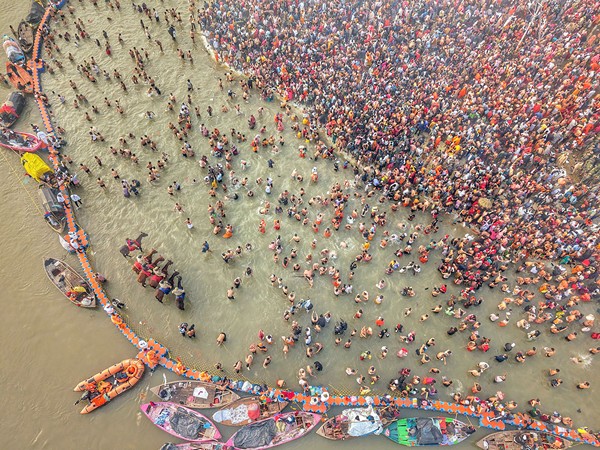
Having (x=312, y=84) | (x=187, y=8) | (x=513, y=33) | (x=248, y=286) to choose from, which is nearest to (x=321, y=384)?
(x=248, y=286)

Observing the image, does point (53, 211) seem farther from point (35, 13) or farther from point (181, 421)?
point (35, 13)

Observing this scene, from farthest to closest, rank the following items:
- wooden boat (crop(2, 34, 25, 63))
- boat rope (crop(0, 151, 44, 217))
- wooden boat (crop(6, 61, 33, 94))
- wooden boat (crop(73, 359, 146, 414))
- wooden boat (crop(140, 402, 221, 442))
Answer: wooden boat (crop(2, 34, 25, 63)) < wooden boat (crop(6, 61, 33, 94)) < boat rope (crop(0, 151, 44, 217)) < wooden boat (crop(73, 359, 146, 414)) < wooden boat (crop(140, 402, 221, 442))

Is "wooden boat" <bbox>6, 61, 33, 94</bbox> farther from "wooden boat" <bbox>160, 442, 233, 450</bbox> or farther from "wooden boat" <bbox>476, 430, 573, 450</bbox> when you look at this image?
"wooden boat" <bbox>476, 430, 573, 450</bbox>

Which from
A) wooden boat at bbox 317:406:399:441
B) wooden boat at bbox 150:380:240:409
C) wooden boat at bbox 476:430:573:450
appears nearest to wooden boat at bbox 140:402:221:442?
wooden boat at bbox 150:380:240:409

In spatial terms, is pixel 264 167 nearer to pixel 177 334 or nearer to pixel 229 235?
pixel 229 235

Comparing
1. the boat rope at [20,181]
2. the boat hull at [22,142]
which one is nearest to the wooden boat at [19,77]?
the boat hull at [22,142]

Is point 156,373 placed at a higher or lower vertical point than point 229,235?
lower
